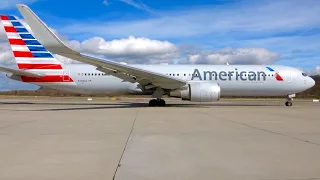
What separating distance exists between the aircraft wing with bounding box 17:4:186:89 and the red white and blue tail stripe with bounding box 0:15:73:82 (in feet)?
14.8

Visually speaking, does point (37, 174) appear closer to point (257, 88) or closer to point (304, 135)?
point (304, 135)

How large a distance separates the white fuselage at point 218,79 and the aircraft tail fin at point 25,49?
3.48ft

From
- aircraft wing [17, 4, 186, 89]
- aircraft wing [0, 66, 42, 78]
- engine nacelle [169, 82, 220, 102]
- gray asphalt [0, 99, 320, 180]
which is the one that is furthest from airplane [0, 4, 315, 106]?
gray asphalt [0, 99, 320, 180]

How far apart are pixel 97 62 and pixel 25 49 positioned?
7.08 m

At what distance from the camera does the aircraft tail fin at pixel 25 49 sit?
20.6 meters

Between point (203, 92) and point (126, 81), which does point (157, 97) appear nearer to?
point (126, 81)

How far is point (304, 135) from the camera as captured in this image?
7520 mm

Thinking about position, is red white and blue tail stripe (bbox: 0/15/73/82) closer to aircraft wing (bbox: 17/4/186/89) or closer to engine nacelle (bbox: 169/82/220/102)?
aircraft wing (bbox: 17/4/186/89)

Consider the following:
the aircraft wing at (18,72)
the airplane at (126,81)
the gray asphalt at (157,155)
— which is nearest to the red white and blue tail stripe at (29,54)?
the airplane at (126,81)

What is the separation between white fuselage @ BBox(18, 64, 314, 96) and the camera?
20844mm

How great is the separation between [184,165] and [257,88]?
18.0 metres

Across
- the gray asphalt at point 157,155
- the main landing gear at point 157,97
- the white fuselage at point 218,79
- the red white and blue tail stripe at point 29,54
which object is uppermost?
the red white and blue tail stripe at point 29,54

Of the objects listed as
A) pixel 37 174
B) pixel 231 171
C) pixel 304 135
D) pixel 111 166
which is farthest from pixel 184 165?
pixel 304 135

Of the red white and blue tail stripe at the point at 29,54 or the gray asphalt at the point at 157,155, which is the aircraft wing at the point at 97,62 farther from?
the gray asphalt at the point at 157,155
